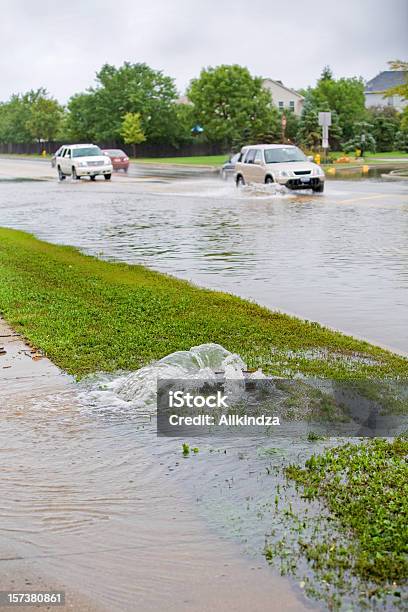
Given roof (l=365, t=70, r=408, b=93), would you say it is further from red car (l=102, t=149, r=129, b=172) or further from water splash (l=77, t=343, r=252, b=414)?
water splash (l=77, t=343, r=252, b=414)

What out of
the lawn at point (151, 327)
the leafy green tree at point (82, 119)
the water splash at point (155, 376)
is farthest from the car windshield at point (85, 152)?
the leafy green tree at point (82, 119)

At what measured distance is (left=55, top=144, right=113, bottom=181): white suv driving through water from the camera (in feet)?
157

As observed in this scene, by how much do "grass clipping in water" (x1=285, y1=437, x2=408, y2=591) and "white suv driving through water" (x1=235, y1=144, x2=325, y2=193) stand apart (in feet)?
87.7

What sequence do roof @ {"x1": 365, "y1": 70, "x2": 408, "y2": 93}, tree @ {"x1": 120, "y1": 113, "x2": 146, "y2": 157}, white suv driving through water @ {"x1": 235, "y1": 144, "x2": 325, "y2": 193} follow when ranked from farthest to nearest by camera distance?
roof @ {"x1": 365, "y1": 70, "x2": 408, "y2": 93} → tree @ {"x1": 120, "y1": 113, "x2": 146, "y2": 157} → white suv driving through water @ {"x1": 235, "y1": 144, "x2": 325, "y2": 193}

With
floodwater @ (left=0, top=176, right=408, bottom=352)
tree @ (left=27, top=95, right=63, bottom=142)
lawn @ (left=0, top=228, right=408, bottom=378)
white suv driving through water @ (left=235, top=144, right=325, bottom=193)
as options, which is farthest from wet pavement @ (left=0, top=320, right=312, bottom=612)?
tree @ (left=27, top=95, right=63, bottom=142)

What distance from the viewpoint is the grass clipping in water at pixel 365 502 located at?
171 inches

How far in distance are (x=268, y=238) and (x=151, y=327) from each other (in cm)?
1009

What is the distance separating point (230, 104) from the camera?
91.8 m

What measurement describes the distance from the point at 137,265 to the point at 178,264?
77 centimetres

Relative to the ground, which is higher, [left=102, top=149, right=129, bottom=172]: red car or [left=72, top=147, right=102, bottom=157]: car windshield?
[left=72, top=147, right=102, bottom=157]: car windshield

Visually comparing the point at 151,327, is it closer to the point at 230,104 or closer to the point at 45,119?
the point at 230,104

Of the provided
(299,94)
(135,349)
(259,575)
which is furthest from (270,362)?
(299,94)

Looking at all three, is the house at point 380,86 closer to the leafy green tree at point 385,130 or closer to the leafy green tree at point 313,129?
the leafy green tree at point 313,129

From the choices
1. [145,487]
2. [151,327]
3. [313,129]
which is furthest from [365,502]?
[313,129]
